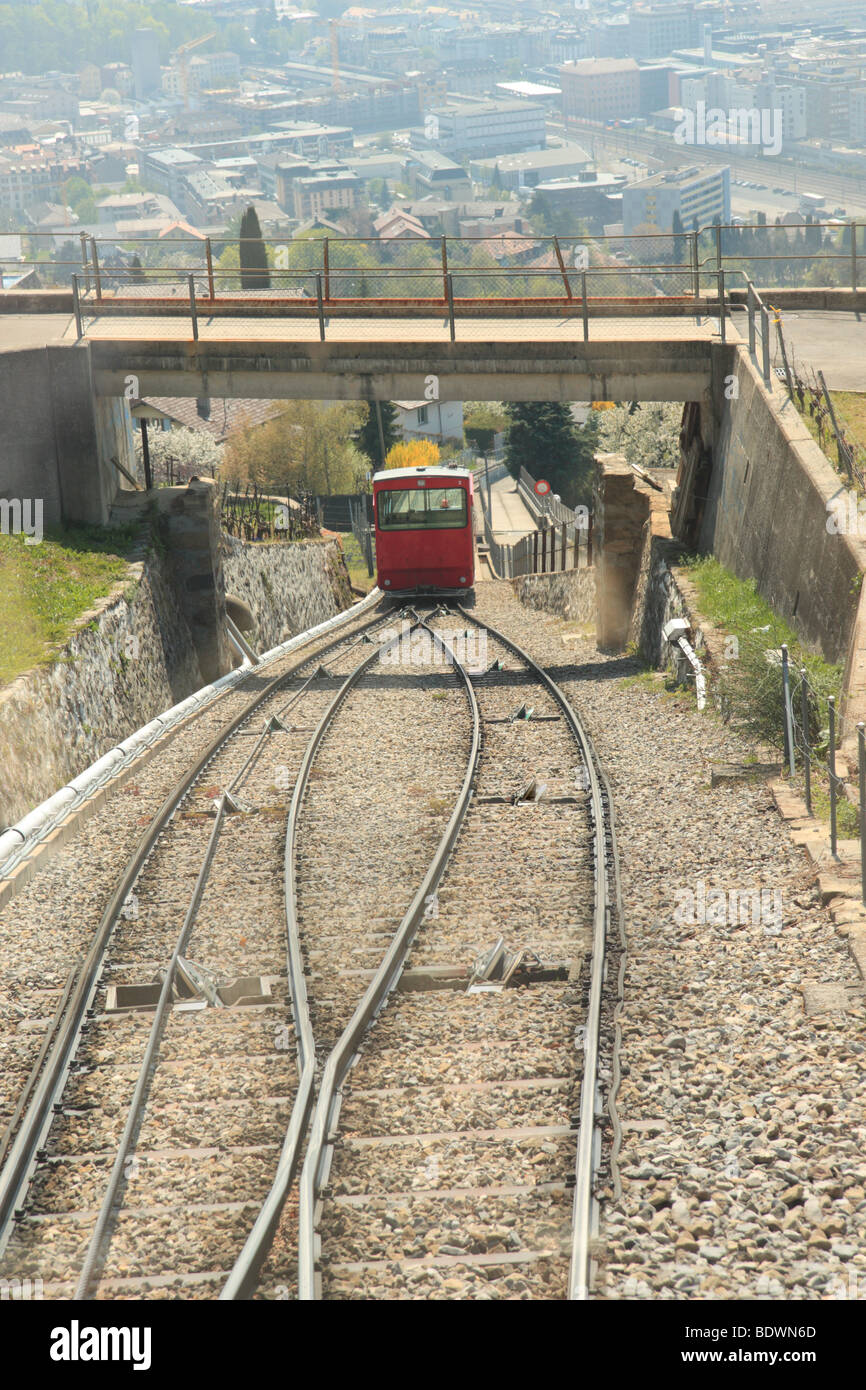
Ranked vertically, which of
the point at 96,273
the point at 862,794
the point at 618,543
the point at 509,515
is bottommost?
the point at 509,515

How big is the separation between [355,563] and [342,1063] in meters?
53.4

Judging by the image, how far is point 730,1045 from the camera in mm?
7273

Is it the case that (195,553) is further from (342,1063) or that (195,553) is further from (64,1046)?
(342,1063)

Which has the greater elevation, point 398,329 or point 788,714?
point 398,329

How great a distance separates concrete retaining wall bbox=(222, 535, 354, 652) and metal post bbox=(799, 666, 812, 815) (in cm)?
1673

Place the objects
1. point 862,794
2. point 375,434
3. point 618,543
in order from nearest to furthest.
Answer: point 862,794 < point 618,543 < point 375,434

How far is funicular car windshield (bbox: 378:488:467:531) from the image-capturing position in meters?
28.4

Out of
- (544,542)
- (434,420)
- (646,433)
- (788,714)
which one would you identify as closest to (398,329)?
(788,714)

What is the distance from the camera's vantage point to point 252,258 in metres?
50.1

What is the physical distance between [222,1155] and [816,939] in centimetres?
397

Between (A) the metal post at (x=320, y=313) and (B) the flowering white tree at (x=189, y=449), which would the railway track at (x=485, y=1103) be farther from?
(B) the flowering white tree at (x=189, y=449)

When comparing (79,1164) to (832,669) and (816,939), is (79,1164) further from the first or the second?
(832,669)

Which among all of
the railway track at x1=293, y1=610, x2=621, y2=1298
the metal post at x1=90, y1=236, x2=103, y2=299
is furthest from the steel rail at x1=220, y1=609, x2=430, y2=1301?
the metal post at x1=90, y1=236, x2=103, y2=299

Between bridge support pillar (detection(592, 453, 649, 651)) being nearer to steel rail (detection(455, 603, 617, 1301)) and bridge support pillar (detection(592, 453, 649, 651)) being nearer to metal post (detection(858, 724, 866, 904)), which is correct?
steel rail (detection(455, 603, 617, 1301))
